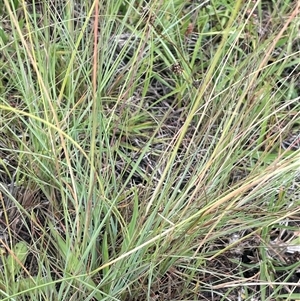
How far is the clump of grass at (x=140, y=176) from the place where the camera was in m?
0.87

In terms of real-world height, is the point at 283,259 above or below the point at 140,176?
below

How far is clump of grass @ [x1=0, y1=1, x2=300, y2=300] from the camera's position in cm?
87

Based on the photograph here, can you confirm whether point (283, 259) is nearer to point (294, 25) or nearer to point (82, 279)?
point (82, 279)

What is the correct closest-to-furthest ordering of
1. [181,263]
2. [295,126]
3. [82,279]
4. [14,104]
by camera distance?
[82,279], [181,263], [14,104], [295,126]

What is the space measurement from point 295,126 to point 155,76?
356 mm

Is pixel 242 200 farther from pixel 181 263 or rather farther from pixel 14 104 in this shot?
pixel 14 104

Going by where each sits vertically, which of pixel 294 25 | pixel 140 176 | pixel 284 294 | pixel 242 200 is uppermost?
pixel 294 25

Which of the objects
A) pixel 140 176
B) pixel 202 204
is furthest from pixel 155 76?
pixel 202 204

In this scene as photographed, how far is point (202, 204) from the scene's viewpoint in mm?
935

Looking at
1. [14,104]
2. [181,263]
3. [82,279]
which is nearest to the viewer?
[82,279]

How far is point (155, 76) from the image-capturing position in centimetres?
127

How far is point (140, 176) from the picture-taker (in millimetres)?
1131

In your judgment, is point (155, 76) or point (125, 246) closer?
point (125, 246)

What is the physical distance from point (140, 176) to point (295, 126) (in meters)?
0.41
